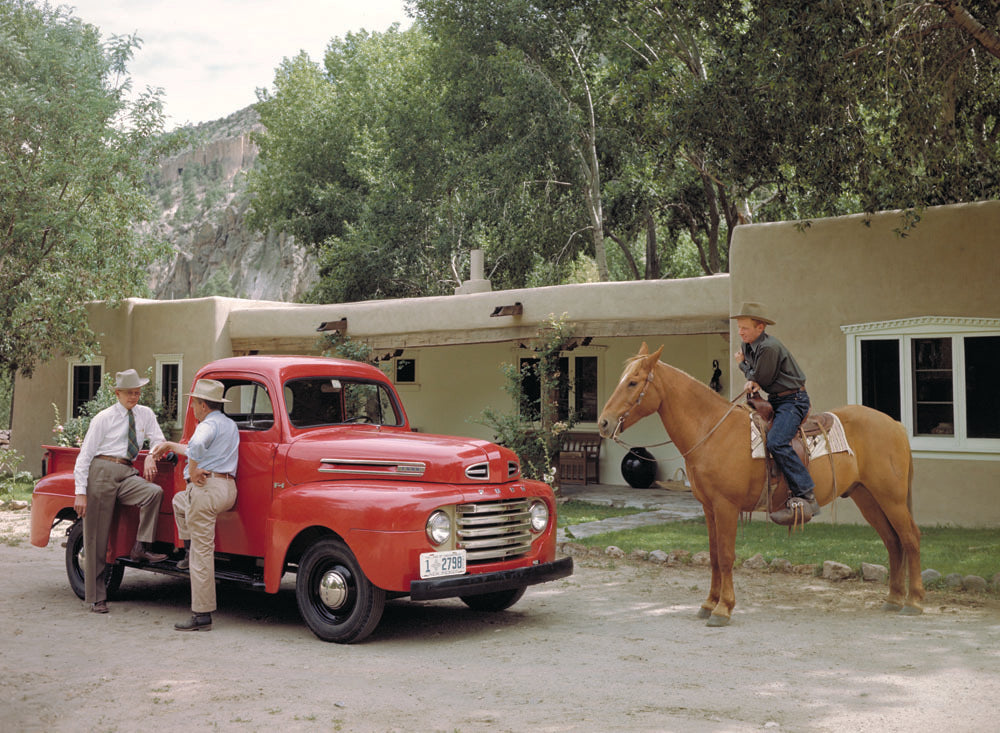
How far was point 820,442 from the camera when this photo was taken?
7.35 meters

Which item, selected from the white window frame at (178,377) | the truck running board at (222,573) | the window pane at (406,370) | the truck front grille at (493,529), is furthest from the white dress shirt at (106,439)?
the window pane at (406,370)

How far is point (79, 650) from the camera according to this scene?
251 inches

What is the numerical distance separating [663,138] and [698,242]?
17032 mm

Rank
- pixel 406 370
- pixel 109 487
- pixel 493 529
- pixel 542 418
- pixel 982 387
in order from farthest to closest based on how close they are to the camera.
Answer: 1. pixel 406 370
2. pixel 542 418
3. pixel 982 387
4. pixel 109 487
5. pixel 493 529

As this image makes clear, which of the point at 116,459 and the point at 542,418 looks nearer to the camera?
the point at 116,459

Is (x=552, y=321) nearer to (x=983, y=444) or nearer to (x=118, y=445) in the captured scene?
(x=983, y=444)

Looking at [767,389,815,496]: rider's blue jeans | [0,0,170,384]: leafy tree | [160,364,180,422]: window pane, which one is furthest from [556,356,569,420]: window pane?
[767,389,815,496]: rider's blue jeans

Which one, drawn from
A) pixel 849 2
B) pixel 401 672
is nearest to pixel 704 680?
pixel 401 672

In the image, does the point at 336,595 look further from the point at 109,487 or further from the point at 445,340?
the point at 445,340

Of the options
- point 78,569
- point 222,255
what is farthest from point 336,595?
point 222,255

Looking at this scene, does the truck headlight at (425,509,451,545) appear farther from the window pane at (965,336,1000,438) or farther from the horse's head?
the window pane at (965,336,1000,438)

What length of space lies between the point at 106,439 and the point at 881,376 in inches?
371

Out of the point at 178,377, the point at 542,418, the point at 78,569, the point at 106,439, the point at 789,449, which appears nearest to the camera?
the point at 789,449

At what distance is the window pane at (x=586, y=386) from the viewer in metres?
18.8
